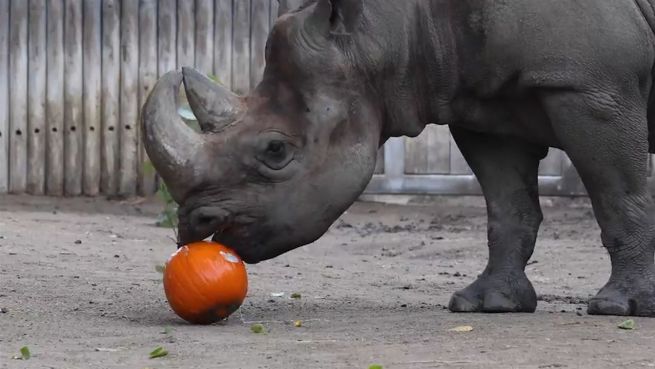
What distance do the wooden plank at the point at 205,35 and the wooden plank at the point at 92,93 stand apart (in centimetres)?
91

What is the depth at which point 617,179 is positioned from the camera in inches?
247

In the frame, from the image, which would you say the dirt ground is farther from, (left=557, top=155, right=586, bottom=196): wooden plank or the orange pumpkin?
(left=557, top=155, right=586, bottom=196): wooden plank

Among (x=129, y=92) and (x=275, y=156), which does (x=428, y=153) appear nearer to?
(x=129, y=92)

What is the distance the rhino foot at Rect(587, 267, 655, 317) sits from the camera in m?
6.32

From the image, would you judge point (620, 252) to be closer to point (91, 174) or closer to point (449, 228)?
point (449, 228)

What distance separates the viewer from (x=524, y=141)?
6883 millimetres

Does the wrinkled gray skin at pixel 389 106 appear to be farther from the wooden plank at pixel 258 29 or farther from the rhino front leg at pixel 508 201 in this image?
the wooden plank at pixel 258 29

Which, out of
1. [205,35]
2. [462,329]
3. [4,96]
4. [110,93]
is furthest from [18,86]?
[462,329]

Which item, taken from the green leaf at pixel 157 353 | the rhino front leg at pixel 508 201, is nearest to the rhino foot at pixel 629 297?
the rhino front leg at pixel 508 201

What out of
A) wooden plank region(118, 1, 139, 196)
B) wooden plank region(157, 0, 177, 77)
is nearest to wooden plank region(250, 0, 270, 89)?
wooden plank region(157, 0, 177, 77)

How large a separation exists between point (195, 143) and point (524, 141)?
1.64 metres

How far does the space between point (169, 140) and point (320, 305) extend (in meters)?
1.39

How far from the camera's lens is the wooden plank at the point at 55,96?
45.4 ft

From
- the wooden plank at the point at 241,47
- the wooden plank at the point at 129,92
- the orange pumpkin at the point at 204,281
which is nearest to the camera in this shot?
the orange pumpkin at the point at 204,281
